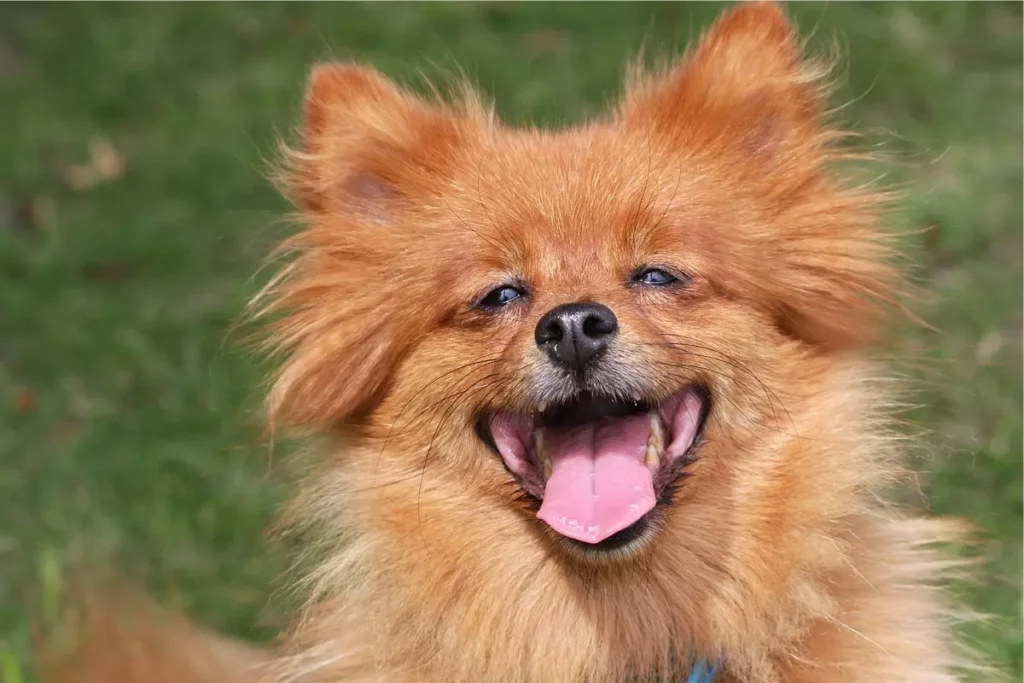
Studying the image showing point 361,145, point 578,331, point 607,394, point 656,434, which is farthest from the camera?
point 361,145

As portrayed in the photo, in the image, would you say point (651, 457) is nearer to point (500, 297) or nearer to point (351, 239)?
point (500, 297)

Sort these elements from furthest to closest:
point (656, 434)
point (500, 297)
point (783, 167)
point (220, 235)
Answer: point (220, 235), point (783, 167), point (500, 297), point (656, 434)

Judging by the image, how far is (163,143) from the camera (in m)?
8.17

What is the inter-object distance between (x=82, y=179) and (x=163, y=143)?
0.63 metres

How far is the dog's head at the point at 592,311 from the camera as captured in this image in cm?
310

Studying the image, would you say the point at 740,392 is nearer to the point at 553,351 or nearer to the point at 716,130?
the point at 553,351

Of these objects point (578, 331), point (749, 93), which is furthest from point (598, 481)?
point (749, 93)

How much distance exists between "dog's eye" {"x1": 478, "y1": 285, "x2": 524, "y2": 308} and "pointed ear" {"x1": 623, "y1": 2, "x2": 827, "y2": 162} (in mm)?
742

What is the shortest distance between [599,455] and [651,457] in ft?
0.51

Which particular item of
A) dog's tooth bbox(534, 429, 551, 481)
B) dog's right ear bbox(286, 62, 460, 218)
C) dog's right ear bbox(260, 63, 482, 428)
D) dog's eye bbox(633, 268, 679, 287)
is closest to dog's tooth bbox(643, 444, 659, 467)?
dog's tooth bbox(534, 429, 551, 481)

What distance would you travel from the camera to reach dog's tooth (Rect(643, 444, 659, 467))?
122 inches

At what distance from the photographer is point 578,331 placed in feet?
9.66

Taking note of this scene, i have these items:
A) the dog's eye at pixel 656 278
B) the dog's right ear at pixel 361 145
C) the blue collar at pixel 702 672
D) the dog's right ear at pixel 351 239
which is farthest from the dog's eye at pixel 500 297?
the blue collar at pixel 702 672

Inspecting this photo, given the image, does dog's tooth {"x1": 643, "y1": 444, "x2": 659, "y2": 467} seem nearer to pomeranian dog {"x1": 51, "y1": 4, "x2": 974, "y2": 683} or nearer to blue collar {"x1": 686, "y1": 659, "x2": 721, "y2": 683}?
pomeranian dog {"x1": 51, "y1": 4, "x2": 974, "y2": 683}
